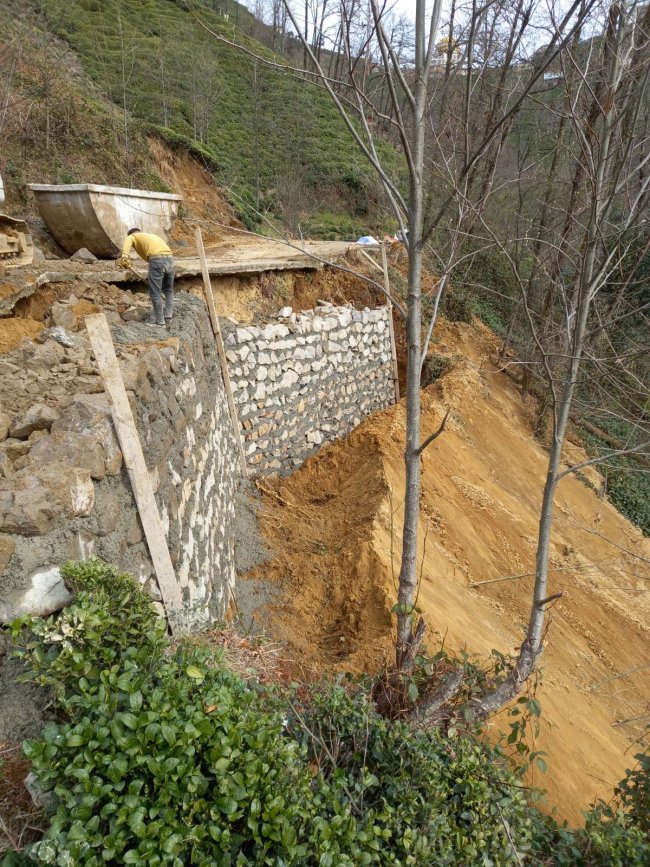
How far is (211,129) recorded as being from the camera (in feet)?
81.5

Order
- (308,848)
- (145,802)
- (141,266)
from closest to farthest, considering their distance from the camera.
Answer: (145,802)
(308,848)
(141,266)

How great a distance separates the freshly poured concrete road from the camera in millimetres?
5562

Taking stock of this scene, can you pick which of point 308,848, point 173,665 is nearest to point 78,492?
point 173,665

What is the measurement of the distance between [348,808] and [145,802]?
0.91 metres

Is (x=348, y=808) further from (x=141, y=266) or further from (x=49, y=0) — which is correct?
(x=49, y=0)

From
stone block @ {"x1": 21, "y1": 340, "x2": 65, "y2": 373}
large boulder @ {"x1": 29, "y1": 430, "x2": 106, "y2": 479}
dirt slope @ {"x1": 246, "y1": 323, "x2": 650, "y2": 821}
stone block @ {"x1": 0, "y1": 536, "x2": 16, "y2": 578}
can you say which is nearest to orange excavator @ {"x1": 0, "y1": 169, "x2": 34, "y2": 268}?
stone block @ {"x1": 21, "y1": 340, "x2": 65, "y2": 373}

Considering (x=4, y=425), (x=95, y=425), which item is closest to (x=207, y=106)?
(x=4, y=425)

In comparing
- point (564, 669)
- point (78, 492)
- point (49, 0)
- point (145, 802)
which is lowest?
point (564, 669)

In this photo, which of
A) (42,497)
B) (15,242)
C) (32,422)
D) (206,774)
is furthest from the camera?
(15,242)

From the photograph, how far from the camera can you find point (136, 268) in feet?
25.2

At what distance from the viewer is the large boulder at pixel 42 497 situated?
7.32 feet

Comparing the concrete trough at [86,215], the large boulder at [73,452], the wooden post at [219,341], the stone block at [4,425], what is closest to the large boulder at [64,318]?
the wooden post at [219,341]

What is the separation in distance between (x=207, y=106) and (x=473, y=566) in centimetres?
2313

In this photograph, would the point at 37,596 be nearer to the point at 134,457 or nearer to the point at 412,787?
the point at 134,457
